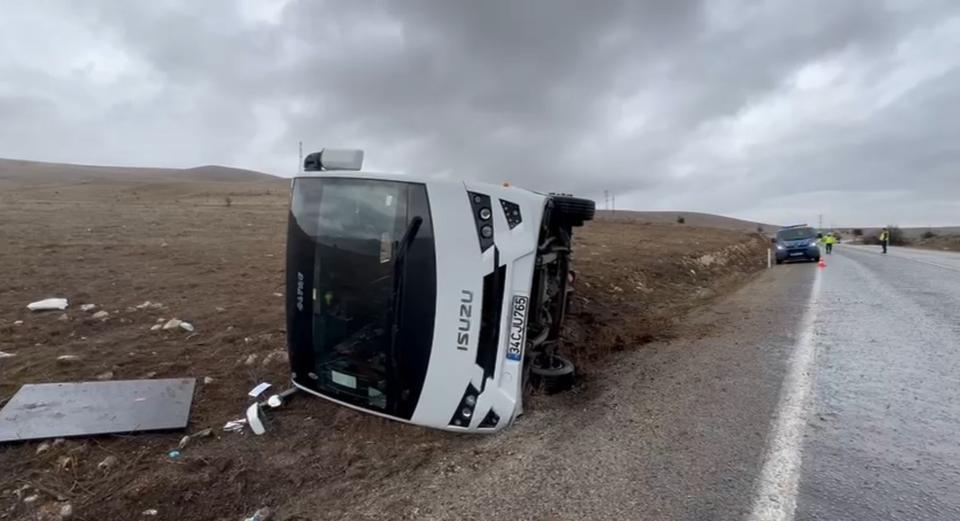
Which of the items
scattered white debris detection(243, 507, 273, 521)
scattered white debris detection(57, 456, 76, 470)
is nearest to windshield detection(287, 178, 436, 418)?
scattered white debris detection(243, 507, 273, 521)

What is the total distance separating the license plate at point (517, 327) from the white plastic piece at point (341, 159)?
153 centimetres

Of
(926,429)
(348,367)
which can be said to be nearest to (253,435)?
(348,367)

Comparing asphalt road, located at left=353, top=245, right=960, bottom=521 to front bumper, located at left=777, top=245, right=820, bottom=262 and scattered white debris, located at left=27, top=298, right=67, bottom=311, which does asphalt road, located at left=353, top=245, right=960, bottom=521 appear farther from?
front bumper, located at left=777, top=245, right=820, bottom=262

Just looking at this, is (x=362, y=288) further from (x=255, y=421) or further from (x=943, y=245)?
(x=943, y=245)

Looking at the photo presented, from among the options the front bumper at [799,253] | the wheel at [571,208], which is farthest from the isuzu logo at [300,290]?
the front bumper at [799,253]

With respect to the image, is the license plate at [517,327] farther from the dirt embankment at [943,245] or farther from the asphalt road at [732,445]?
the dirt embankment at [943,245]

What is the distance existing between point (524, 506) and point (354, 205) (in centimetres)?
215

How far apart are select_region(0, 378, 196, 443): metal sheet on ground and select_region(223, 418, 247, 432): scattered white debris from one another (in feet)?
0.94

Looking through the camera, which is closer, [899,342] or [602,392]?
[602,392]

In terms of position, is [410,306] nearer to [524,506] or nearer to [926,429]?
[524,506]

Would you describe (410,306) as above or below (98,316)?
above

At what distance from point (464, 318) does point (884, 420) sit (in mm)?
3121

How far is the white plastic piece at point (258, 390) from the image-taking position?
161 inches

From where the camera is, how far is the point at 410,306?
3338 millimetres
